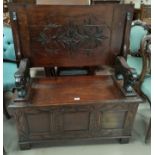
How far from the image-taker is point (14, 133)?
1.88 m

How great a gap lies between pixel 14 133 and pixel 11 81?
48 centimetres

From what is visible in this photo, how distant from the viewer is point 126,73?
159cm

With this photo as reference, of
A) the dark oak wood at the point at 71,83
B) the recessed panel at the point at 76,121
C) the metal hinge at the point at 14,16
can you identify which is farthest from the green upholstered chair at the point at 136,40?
the metal hinge at the point at 14,16

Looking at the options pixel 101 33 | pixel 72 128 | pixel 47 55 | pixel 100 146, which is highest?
pixel 101 33

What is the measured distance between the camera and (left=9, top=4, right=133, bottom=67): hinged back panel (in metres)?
1.60

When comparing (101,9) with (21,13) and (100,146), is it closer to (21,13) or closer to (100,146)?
(21,13)

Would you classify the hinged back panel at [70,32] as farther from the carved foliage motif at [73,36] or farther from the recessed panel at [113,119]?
the recessed panel at [113,119]

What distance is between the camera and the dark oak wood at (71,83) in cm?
155

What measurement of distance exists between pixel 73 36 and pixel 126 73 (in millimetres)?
524

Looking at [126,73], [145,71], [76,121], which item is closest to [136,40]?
[145,71]

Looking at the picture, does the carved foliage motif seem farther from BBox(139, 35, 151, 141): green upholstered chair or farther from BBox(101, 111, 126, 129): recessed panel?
BBox(101, 111, 126, 129): recessed panel

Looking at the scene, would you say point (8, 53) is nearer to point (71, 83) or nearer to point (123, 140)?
point (71, 83)
